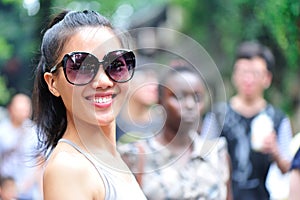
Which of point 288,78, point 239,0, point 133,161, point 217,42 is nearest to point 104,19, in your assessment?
point 133,161

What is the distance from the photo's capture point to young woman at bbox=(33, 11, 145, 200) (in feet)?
6.59

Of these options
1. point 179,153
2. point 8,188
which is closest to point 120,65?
point 179,153

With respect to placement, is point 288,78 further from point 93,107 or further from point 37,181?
point 93,107

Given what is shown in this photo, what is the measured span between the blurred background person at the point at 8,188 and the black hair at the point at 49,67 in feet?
12.1

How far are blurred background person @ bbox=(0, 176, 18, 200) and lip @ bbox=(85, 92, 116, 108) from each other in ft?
13.2

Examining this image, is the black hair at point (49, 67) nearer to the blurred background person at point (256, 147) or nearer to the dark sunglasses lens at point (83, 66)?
the dark sunglasses lens at point (83, 66)

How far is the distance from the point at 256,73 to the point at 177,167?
5.01 ft

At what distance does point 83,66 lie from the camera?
2.09 metres

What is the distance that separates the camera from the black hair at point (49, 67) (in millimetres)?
2168

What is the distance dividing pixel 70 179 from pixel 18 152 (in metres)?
4.59

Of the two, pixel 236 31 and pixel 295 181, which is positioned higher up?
pixel 295 181

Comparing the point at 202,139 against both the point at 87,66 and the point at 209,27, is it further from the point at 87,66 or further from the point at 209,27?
the point at 209,27

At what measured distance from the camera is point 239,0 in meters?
11.9

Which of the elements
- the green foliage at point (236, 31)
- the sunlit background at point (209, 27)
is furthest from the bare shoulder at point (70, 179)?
the green foliage at point (236, 31)
